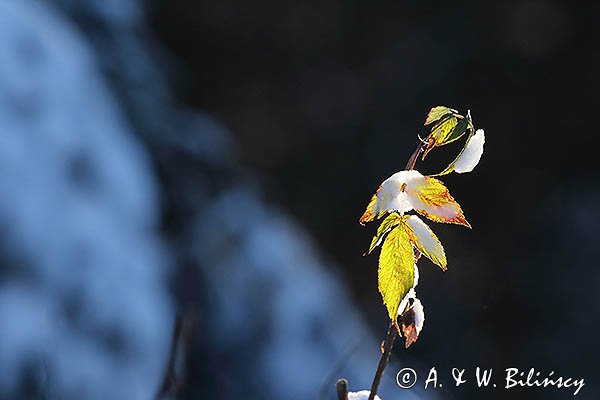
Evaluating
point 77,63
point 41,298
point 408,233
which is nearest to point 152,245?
point 41,298

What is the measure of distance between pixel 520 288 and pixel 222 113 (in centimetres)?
95

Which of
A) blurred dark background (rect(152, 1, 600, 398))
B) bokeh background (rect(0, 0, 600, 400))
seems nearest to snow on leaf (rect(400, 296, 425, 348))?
bokeh background (rect(0, 0, 600, 400))

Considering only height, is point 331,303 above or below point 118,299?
above

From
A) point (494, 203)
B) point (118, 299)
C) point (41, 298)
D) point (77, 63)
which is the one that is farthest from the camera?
point (494, 203)

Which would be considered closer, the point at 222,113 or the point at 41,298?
the point at 41,298

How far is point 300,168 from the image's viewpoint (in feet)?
6.59

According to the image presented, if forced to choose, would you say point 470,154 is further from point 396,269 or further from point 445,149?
point 445,149

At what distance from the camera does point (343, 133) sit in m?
2.04

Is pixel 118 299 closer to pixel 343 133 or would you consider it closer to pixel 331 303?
pixel 331 303

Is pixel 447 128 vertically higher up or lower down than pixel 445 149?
lower down

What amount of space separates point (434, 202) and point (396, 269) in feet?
0.12

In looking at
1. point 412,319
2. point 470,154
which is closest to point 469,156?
point 470,154

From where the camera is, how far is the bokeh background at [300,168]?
57.8 inches

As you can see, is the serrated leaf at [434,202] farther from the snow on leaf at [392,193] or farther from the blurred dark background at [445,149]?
the blurred dark background at [445,149]
